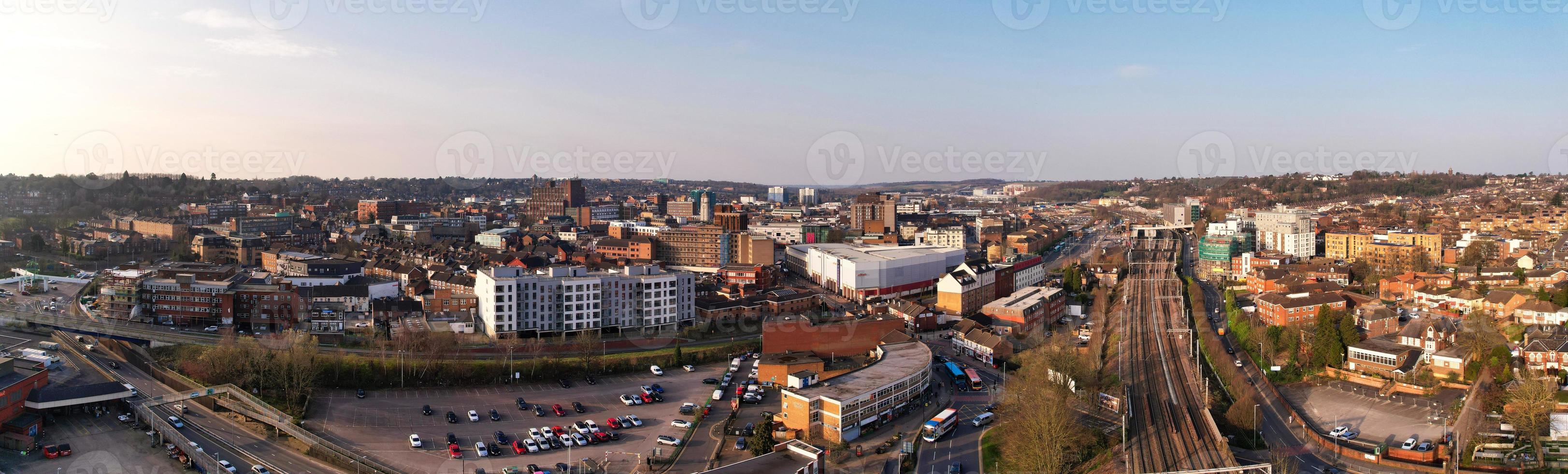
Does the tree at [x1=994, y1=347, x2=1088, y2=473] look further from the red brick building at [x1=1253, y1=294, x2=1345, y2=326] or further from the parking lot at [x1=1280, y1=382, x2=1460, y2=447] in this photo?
the red brick building at [x1=1253, y1=294, x2=1345, y2=326]

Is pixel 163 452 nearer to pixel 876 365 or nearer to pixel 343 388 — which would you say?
pixel 343 388

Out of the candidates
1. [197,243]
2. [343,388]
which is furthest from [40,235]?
[343,388]

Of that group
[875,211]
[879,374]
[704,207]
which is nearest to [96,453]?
[879,374]

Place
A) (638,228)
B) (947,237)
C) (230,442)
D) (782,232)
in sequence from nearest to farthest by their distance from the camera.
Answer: (230,442), (947,237), (638,228), (782,232)

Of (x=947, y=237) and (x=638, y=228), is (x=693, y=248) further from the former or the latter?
(x=947, y=237)

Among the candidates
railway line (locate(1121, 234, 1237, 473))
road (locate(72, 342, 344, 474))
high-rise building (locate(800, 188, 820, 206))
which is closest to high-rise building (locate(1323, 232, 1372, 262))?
railway line (locate(1121, 234, 1237, 473))

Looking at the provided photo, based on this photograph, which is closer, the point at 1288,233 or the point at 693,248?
the point at 693,248
